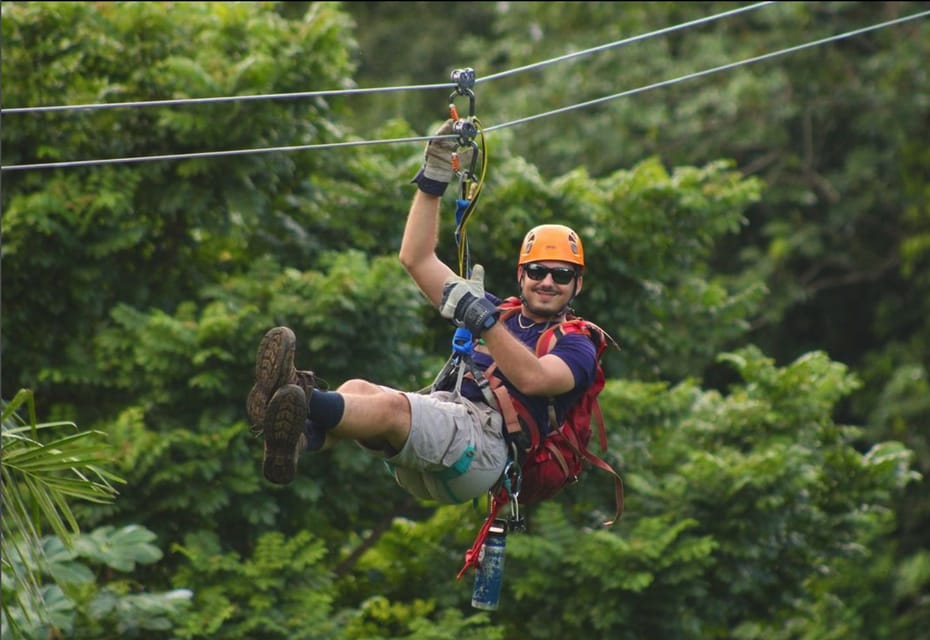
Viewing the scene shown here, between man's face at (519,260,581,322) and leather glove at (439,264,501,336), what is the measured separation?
438 mm

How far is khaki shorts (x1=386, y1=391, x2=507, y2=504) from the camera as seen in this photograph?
5426mm

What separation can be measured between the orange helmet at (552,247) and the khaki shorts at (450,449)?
56cm

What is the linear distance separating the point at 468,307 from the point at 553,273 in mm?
580

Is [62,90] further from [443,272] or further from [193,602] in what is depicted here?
[443,272]

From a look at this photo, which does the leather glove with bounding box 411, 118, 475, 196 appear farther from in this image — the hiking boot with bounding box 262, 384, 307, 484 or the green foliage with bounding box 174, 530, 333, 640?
the green foliage with bounding box 174, 530, 333, 640

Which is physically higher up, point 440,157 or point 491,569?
point 440,157

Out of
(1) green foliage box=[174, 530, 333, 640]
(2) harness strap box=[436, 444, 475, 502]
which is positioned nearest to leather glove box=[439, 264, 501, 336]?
(2) harness strap box=[436, 444, 475, 502]

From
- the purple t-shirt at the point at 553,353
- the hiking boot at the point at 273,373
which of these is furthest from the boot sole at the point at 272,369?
the purple t-shirt at the point at 553,353

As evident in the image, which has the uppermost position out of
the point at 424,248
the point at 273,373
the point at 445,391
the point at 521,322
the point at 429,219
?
the point at 429,219

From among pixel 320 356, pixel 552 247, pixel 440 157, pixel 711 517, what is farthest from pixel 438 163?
Result: pixel 711 517

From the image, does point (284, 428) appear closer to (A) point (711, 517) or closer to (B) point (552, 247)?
(B) point (552, 247)

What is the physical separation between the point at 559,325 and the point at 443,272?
1.51 feet

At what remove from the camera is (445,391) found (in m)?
5.80

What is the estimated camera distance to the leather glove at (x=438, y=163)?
586 centimetres
